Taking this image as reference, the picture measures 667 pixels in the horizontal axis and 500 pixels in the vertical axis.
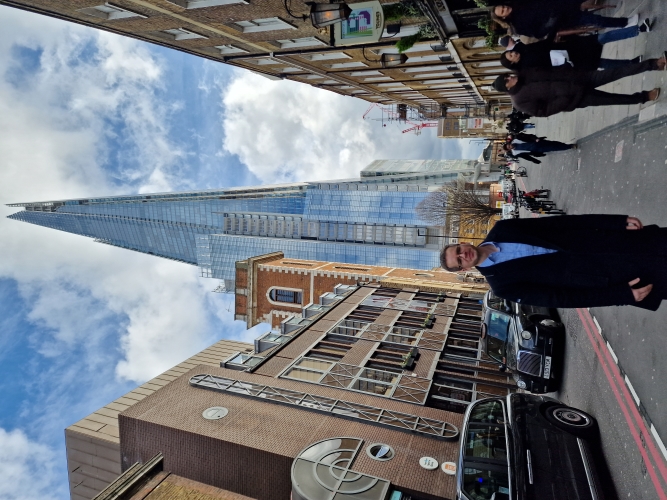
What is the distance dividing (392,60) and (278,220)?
91201 millimetres

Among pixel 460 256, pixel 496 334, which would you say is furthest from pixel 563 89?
pixel 496 334

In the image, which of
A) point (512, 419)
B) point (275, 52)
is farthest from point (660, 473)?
point (275, 52)

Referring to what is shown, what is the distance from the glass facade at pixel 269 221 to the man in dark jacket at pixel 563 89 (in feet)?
252

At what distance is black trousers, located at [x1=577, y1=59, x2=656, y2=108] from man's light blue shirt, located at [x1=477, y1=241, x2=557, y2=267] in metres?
3.08

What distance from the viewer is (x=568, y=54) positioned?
6.85 metres

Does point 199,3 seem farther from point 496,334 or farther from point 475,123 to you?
point 475,123

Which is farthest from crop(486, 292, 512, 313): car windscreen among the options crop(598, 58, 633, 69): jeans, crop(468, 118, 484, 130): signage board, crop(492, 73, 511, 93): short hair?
crop(468, 118, 484, 130): signage board

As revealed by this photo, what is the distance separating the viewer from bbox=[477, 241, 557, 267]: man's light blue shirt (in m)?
5.88

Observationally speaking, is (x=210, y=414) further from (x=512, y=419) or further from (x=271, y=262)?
(x=271, y=262)

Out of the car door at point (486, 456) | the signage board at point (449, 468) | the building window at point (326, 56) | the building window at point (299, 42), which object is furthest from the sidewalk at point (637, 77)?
the building window at point (326, 56)

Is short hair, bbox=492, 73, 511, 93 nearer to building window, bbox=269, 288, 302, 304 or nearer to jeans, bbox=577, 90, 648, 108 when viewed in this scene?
jeans, bbox=577, 90, 648, 108

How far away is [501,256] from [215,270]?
109427 millimetres

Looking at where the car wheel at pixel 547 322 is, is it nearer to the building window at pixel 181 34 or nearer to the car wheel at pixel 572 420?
the car wheel at pixel 572 420

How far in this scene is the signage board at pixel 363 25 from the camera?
45.9 ft
